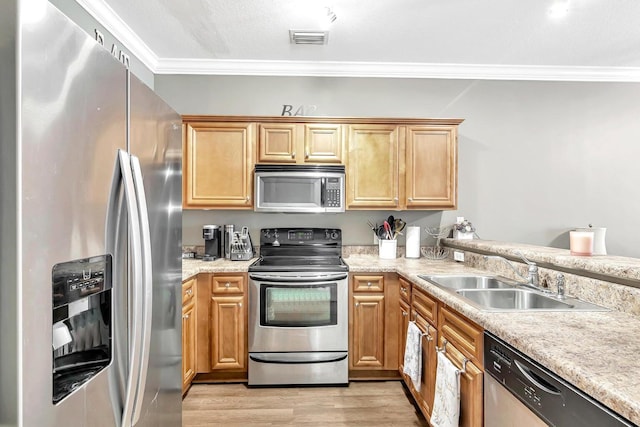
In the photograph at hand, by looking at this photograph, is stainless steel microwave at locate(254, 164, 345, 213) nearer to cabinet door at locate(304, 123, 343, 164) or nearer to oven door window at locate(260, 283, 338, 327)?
cabinet door at locate(304, 123, 343, 164)

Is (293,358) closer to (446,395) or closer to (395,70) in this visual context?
(446,395)

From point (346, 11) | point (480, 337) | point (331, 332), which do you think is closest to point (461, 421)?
point (480, 337)

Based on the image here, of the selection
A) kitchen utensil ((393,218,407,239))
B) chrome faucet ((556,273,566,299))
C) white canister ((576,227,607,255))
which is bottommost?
chrome faucet ((556,273,566,299))

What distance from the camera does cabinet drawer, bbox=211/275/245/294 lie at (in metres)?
2.86

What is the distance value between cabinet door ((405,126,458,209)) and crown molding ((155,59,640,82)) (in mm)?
702

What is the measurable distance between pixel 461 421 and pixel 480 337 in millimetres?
488

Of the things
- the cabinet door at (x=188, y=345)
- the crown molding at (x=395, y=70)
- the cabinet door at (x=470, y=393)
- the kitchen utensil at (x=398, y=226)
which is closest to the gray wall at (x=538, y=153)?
the crown molding at (x=395, y=70)

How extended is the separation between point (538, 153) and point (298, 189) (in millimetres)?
2389

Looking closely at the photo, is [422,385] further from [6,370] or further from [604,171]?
[604,171]

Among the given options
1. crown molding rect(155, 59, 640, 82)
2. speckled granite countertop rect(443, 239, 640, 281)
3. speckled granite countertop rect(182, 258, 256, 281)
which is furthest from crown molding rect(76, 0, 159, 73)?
speckled granite countertop rect(443, 239, 640, 281)

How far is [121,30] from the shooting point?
2.80 meters

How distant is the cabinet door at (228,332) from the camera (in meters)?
2.85

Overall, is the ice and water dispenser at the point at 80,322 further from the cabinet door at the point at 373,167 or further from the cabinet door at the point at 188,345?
the cabinet door at the point at 373,167

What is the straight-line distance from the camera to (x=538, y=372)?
120 centimetres
